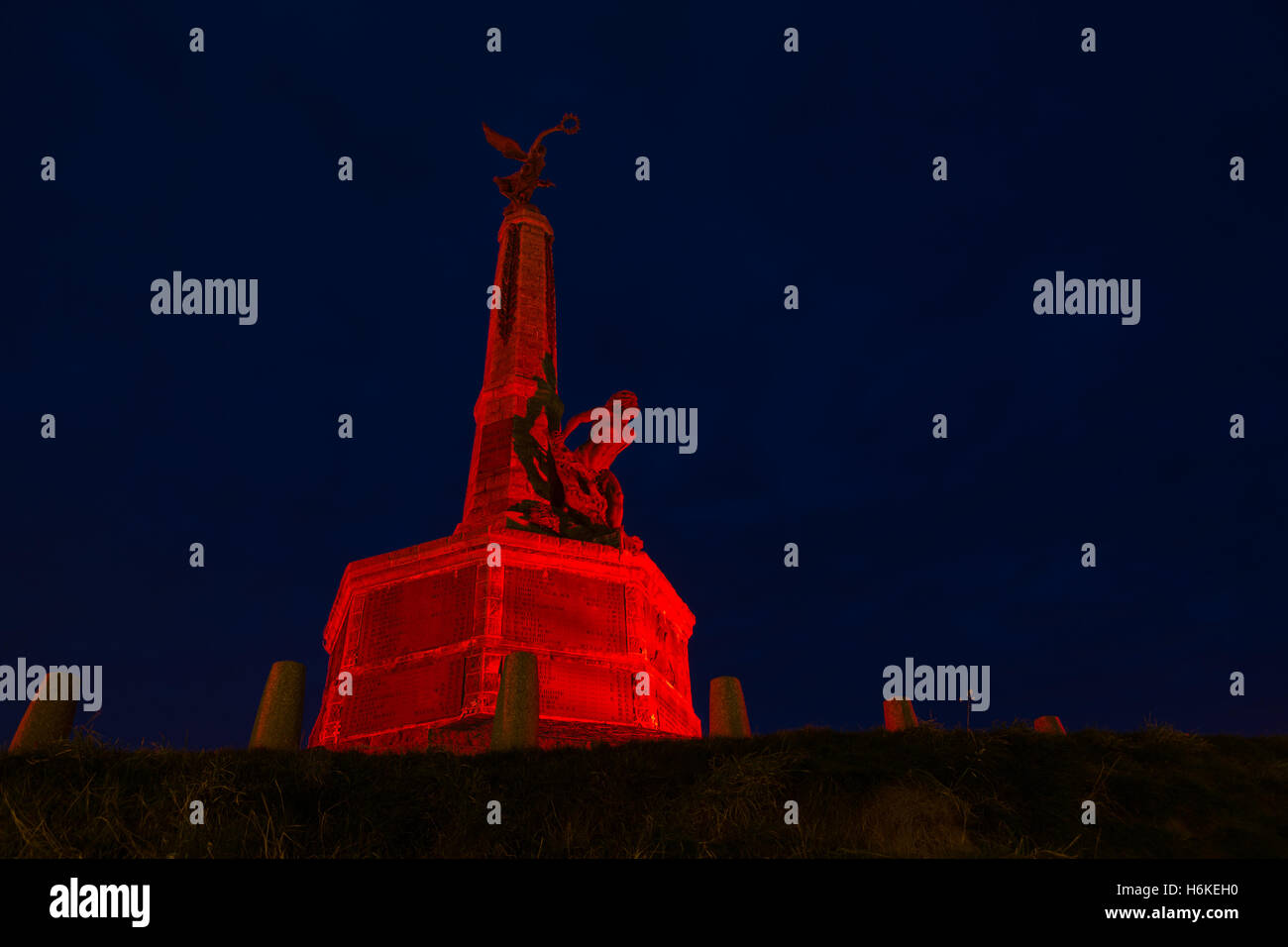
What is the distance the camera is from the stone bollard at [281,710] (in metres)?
12.6

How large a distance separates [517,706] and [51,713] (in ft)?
19.6

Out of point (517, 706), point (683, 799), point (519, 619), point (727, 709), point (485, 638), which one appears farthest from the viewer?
point (519, 619)

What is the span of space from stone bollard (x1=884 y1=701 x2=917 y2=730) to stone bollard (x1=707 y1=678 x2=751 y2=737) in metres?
2.13

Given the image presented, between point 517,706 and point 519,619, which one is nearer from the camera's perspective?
point 517,706

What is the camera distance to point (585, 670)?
20.2 m

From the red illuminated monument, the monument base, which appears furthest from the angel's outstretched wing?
the monument base

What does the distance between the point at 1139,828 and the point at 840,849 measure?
3.84 m

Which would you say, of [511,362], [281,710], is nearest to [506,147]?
[511,362]

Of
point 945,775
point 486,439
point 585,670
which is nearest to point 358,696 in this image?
point 585,670

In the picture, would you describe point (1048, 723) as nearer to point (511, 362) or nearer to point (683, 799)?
point (683, 799)

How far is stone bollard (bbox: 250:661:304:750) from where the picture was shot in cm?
1256

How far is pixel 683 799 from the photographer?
9820 mm

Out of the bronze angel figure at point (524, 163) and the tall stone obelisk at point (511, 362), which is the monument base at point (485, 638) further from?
the bronze angel figure at point (524, 163)

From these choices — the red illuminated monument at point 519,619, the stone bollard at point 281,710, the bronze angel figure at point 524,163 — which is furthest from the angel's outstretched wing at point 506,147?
the stone bollard at point 281,710
